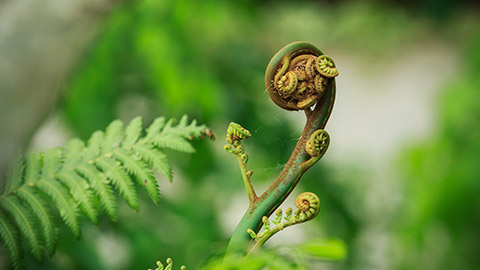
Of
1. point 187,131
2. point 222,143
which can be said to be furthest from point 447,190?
point 187,131

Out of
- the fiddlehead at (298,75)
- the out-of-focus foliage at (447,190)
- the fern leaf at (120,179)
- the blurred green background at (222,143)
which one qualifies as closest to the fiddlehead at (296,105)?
the fiddlehead at (298,75)

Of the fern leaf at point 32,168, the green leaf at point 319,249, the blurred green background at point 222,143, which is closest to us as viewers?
the green leaf at point 319,249

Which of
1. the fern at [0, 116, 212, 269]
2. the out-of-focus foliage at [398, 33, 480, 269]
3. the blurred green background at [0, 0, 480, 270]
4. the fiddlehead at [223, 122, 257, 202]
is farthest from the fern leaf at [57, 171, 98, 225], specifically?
the out-of-focus foliage at [398, 33, 480, 269]

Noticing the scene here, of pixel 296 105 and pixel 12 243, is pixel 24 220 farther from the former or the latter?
pixel 296 105

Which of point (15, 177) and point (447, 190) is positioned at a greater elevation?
point (447, 190)

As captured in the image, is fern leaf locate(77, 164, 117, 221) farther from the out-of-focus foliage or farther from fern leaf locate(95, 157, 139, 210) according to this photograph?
the out-of-focus foliage

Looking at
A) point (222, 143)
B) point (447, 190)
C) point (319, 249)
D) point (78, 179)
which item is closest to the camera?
point (319, 249)

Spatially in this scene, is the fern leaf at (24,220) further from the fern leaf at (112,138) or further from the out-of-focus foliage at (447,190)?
the out-of-focus foliage at (447,190)
